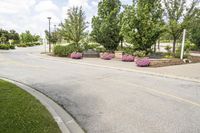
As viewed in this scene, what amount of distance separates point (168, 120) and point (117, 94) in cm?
326

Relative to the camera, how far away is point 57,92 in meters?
9.69

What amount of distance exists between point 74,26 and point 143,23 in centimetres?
1037

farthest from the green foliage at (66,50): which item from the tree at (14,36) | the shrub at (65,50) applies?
the tree at (14,36)

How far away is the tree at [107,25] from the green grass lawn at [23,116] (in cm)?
2118

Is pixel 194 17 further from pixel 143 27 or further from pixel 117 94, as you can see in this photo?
pixel 117 94

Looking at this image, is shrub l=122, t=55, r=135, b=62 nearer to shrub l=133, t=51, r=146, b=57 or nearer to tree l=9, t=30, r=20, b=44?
shrub l=133, t=51, r=146, b=57

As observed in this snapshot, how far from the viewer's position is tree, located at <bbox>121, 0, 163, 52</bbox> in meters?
23.5

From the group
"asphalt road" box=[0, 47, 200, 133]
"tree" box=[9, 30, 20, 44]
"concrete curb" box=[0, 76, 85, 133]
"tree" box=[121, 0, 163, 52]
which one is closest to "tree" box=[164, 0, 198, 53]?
"tree" box=[121, 0, 163, 52]

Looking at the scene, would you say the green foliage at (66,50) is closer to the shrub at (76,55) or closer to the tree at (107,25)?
the shrub at (76,55)

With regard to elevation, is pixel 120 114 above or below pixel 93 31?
below

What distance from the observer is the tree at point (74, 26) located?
99.5 ft

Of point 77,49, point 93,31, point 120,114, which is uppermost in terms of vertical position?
point 93,31

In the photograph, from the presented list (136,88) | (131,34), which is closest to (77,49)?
(131,34)

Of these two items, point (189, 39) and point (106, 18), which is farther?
point (189, 39)
